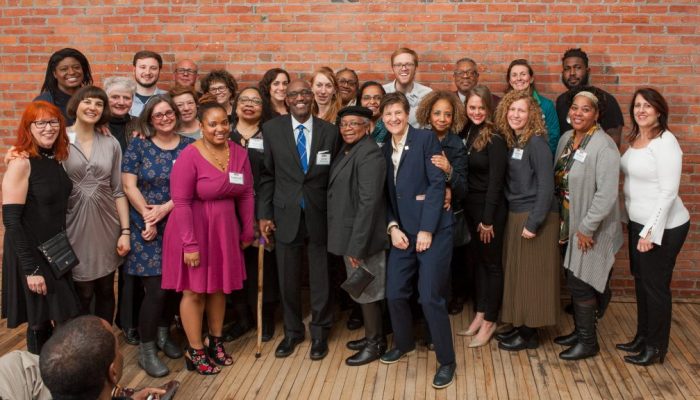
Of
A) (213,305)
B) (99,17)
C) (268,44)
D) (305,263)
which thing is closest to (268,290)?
(213,305)

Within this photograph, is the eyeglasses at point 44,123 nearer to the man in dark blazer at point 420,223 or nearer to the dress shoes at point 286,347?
the man in dark blazer at point 420,223

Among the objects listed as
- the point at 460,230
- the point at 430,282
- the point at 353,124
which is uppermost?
the point at 353,124

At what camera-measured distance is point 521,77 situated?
467 centimetres

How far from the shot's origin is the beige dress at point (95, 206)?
380cm

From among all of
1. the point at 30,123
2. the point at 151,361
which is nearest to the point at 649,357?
the point at 151,361

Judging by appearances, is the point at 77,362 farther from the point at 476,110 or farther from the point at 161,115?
the point at 476,110

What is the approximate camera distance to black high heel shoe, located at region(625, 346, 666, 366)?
13.4 feet

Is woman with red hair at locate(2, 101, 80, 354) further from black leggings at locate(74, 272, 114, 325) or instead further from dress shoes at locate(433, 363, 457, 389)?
dress shoes at locate(433, 363, 457, 389)

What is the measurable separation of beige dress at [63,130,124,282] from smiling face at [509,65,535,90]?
2883mm

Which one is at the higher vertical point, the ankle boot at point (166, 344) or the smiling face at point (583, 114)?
the smiling face at point (583, 114)

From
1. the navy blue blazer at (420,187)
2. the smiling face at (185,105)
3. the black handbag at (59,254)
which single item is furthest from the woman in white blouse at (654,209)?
the black handbag at (59,254)

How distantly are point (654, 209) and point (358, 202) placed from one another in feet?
6.01

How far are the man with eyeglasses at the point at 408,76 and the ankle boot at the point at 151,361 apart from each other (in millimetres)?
2430

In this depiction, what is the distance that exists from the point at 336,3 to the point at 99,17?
2.08 meters
